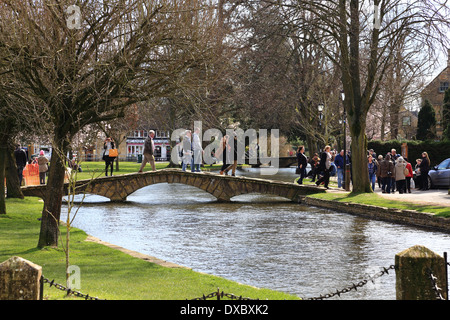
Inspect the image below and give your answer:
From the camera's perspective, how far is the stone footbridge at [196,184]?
102 ft

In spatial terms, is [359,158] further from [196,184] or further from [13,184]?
[13,184]

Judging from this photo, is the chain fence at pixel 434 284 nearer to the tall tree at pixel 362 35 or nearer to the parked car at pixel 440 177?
the tall tree at pixel 362 35

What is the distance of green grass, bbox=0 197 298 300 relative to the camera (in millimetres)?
9641

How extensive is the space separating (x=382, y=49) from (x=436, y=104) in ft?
187

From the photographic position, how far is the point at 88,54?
13.6 meters

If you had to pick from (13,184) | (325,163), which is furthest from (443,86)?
(13,184)

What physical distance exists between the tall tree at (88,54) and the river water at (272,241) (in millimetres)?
3566

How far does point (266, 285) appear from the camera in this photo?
38.3 ft

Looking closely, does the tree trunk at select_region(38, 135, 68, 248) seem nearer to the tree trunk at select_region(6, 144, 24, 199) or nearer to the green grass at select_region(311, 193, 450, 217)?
the green grass at select_region(311, 193, 450, 217)

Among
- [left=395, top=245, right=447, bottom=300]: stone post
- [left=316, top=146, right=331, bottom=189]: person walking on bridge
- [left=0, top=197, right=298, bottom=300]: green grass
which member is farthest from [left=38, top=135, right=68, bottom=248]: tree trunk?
[left=316, top=146, right=331, bottom=189]: person walking on bridge

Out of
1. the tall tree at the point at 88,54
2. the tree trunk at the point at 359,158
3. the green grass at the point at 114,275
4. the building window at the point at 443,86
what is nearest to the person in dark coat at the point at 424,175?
the tree trunk at the point at 359,158

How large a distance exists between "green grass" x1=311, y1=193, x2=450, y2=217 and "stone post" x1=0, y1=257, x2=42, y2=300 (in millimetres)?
15332

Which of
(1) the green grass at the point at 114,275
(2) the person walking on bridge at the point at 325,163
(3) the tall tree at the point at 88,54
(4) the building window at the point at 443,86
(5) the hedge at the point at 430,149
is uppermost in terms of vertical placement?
(4) the building window at the point at 443,86
